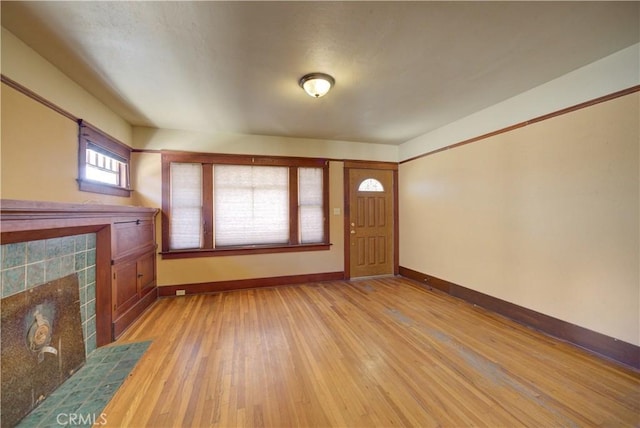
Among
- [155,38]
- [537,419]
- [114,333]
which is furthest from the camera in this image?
[114,333]

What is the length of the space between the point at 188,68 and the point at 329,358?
297 centimetres

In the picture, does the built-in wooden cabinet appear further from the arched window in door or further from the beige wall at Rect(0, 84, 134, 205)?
the arched window in door

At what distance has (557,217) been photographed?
2559 mm

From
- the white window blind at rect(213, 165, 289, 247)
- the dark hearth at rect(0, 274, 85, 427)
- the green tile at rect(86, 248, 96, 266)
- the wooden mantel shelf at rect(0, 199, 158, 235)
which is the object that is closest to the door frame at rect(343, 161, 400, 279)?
the white window blind at rect(213, 165, 289, 247)


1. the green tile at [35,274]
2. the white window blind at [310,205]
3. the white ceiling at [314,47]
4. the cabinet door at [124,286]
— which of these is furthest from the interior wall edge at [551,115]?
the green tile at [35,274]

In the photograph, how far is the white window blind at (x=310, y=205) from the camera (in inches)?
179

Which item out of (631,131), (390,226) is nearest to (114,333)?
(390,226)


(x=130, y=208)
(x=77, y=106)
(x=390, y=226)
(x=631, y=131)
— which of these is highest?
(x=77, y=106)

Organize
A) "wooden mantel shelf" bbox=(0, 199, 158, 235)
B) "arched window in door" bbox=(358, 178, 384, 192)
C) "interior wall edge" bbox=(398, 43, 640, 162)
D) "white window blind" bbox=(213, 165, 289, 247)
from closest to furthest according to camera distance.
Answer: "wooden mantel shelf" bbox=(0, 199, 158, 235) < "interior wall edge" bbox=(398, 43, 640, 162) < "white window blind" bbox=(213, 165, 289, 247) < "arched window in door" bbox=(358, 178, 384, 192)

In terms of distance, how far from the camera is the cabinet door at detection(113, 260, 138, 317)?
2596 mm

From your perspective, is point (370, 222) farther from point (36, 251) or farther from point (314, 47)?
point (36, 251)

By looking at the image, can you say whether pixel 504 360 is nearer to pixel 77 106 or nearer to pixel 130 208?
pixel 130 208

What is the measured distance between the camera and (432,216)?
167 inches

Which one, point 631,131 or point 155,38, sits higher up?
point 155,38
